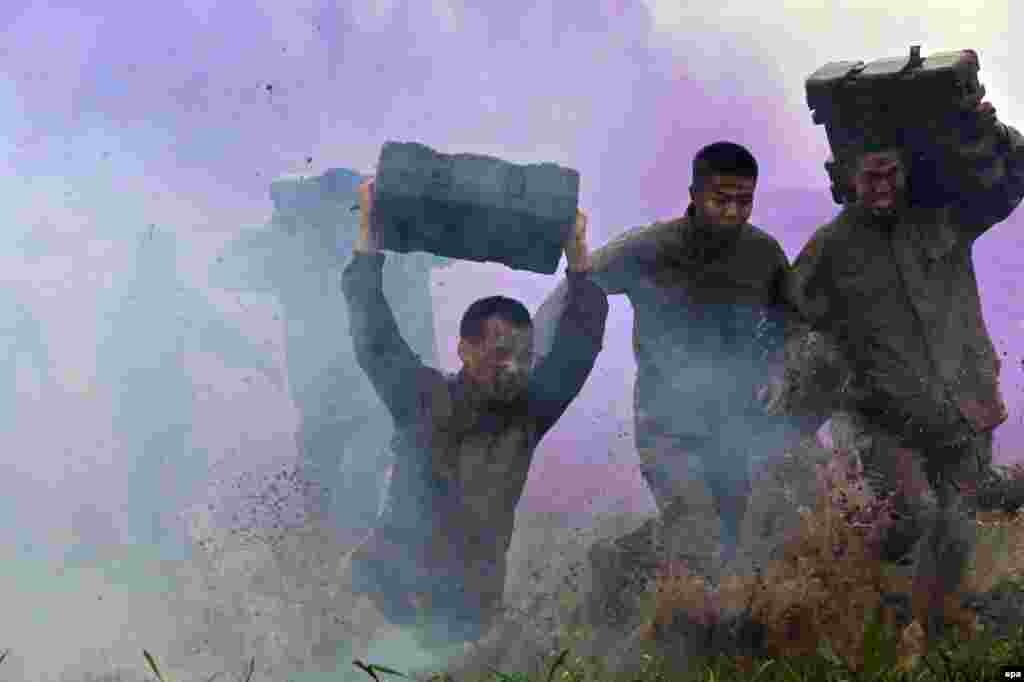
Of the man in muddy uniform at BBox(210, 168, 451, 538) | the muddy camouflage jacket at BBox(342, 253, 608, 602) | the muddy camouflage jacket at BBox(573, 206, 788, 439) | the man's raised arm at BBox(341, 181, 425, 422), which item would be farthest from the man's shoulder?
the man in muddy uniform at BBox(210, 168, 451, 538)

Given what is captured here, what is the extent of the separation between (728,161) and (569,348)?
1079 millimetres

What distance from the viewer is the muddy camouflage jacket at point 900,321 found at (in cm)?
751

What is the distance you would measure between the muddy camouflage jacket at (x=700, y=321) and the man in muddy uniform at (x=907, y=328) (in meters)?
0.35

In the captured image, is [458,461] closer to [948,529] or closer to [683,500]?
[683,500]

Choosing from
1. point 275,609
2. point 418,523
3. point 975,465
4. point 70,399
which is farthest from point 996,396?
point 70,399

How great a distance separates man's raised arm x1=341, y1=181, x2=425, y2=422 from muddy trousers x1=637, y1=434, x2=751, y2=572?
115 centimetres

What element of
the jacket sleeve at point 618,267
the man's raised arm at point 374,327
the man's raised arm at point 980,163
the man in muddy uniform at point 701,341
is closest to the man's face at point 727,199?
the man in muddy uniform at point 701,341

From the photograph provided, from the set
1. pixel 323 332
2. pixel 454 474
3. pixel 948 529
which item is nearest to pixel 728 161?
pixel 454 474

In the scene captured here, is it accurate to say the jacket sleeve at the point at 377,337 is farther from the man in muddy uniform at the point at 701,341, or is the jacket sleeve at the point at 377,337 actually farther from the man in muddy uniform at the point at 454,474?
the man in muddy uniform at the point at 701,341

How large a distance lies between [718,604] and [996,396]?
2.23 metres

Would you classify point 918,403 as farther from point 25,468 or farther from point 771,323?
point 25,468

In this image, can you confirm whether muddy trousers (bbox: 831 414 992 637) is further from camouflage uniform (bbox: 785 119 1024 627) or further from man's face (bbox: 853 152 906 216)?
man's face (bbox: 853 152 906 216)

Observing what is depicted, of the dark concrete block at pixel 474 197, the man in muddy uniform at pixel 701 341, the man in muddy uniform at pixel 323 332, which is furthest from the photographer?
the man in muddy uniform at pixel 323 332

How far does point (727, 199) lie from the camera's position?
694 centimetres
